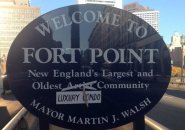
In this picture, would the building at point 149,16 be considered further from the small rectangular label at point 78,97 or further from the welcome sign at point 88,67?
the small rectangular label at point 78,97

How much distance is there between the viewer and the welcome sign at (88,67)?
3.03 m

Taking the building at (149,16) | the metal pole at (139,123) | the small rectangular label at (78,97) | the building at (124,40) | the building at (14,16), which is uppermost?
the building at (14,16)

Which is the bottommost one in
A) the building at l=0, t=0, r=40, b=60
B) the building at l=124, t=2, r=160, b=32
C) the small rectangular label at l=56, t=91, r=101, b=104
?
the small rectangular label at l=56, t=91, r=101, b=104

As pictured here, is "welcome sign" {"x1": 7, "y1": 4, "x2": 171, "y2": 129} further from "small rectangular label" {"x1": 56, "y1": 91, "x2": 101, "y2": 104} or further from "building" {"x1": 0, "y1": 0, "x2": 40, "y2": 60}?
"building" {"x1": 0, "y1": 0, "x2": 40, "y2": 60}

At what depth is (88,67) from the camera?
10.3 feet

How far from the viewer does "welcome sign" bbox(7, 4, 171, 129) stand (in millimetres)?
3031

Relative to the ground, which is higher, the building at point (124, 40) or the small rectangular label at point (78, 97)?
the building at point (124, 40)

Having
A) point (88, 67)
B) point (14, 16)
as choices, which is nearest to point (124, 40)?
point (88, 67)

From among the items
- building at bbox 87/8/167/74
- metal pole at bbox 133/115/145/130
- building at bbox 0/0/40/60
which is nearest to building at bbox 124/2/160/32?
building at bbox 87/8/167/74

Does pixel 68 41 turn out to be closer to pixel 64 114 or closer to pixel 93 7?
pixel 93 7

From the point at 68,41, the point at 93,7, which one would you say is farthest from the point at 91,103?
the point at 93,7

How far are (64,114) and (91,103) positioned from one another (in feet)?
0.77

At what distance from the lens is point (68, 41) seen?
3.08 m

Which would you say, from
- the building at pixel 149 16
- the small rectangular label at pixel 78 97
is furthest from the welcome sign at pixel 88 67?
the building at pixel 149 16
